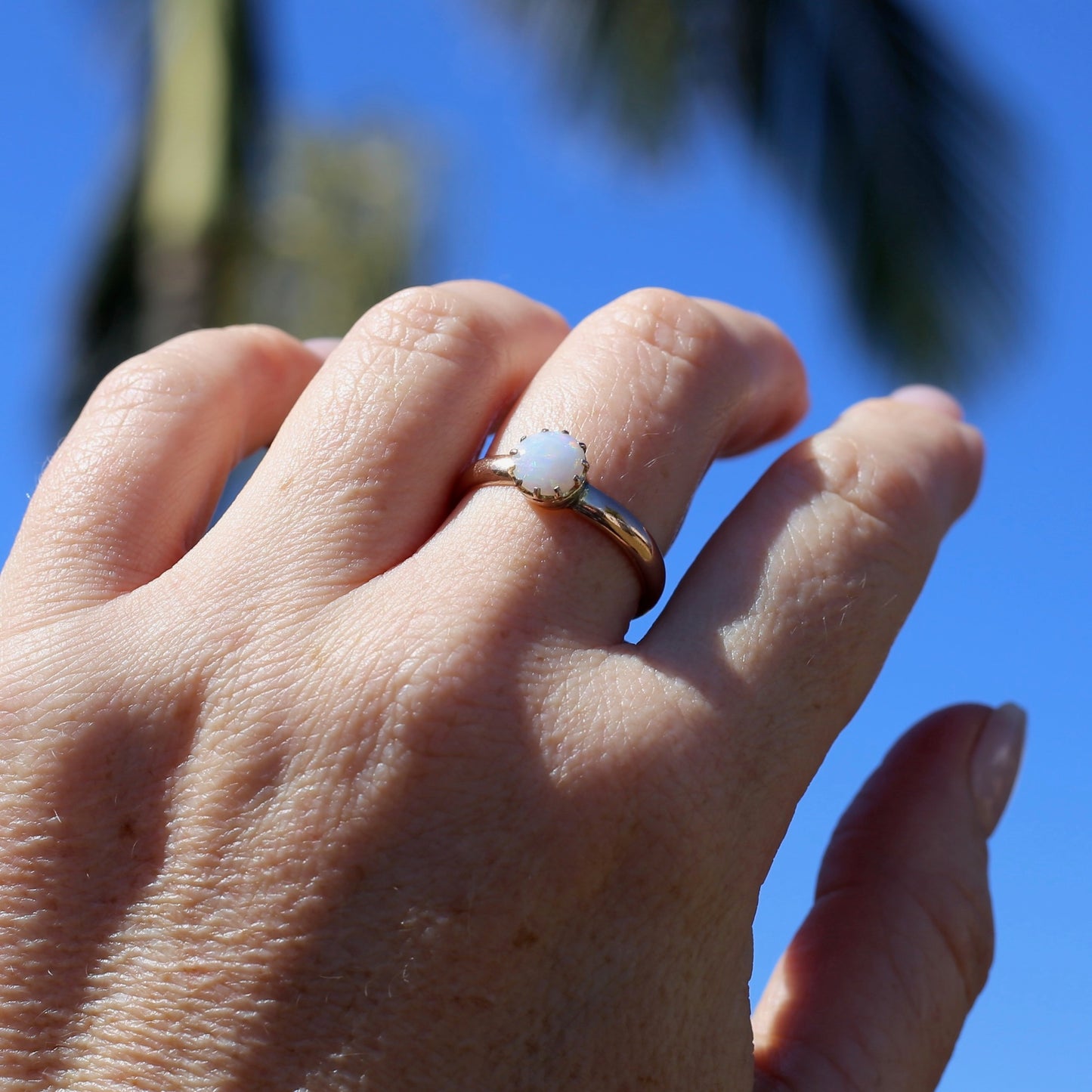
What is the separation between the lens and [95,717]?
1.07 metres

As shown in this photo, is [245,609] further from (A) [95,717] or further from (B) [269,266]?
(B) [269,266]

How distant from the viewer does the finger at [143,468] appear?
3.91ft

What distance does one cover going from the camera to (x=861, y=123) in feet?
18.3

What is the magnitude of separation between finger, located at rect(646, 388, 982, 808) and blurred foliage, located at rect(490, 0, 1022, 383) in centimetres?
414

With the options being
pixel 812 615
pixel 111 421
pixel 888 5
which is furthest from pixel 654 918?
pixel 888 5

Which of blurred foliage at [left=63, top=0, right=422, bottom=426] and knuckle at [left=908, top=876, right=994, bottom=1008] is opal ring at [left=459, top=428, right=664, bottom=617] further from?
blurred foliage at [left=63, top=0, right=422, bottom=426]

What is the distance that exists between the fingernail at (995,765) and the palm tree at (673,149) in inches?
159

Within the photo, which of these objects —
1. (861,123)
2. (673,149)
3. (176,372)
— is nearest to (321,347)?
(176,372)

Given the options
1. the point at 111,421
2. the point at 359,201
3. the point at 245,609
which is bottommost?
the point at 245,609

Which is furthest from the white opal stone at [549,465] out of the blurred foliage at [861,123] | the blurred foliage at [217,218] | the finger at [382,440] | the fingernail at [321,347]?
the blurred foliage at [861,123]

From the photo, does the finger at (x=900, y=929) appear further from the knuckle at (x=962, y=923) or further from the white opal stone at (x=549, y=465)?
the white opal stone at (x=549, y=465)

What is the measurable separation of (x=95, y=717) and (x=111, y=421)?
372mm

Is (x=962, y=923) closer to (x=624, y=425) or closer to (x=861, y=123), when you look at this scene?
(x=624, y=425)

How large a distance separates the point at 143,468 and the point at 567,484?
46 cm
